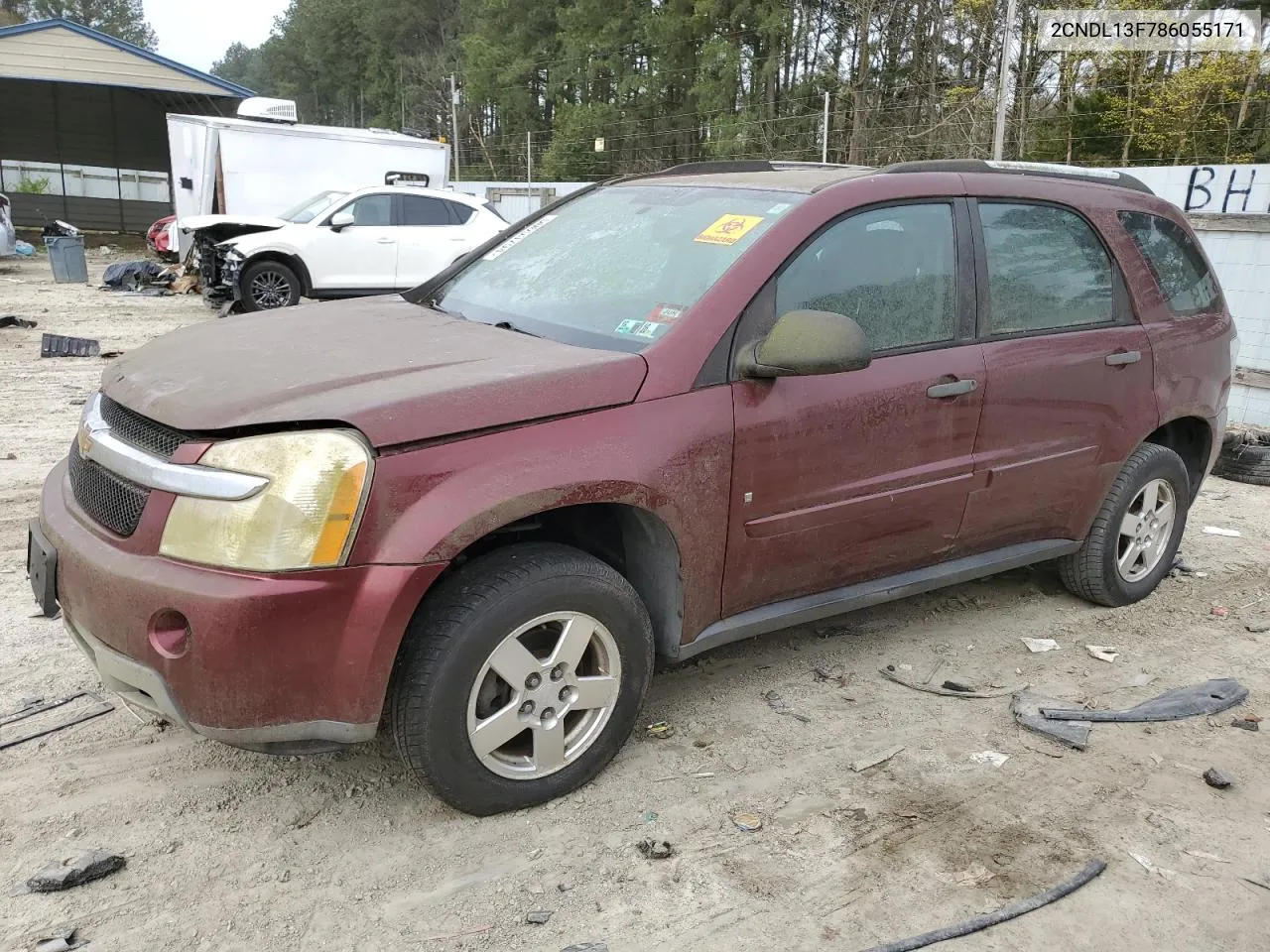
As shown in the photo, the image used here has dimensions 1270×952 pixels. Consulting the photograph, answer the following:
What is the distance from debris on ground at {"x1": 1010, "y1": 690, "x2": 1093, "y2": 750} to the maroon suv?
521 mm

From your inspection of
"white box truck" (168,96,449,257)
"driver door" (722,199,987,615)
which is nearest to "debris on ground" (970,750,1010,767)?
"driver door" (722,199,987,615)

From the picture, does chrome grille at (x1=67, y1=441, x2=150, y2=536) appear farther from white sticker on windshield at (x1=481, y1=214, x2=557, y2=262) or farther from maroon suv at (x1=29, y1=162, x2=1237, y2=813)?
white sticker on windshield at (x1=481, y1=214, x2=557, y2=262)

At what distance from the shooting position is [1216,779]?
10.5 ft

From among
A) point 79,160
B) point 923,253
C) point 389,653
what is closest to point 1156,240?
point 923,253

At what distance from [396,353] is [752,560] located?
126cm

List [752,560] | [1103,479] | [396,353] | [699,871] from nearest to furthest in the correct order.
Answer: [699,871], [396,353], [752,560], [1103,479]

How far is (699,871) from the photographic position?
2.67 m

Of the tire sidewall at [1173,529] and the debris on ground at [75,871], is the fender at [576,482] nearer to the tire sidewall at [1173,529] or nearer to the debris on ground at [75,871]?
the debris on ground at [75,871]

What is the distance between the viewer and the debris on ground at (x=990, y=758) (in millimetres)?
3283

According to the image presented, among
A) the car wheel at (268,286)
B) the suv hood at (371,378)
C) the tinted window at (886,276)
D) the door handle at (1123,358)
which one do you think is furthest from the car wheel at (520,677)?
the car wheel at (268,286)

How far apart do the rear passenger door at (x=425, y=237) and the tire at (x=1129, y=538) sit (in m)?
9.93

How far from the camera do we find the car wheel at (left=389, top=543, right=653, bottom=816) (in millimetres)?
2609

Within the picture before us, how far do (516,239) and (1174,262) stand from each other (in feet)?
9.35

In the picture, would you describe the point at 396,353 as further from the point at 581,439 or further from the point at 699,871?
the point at 699,871
